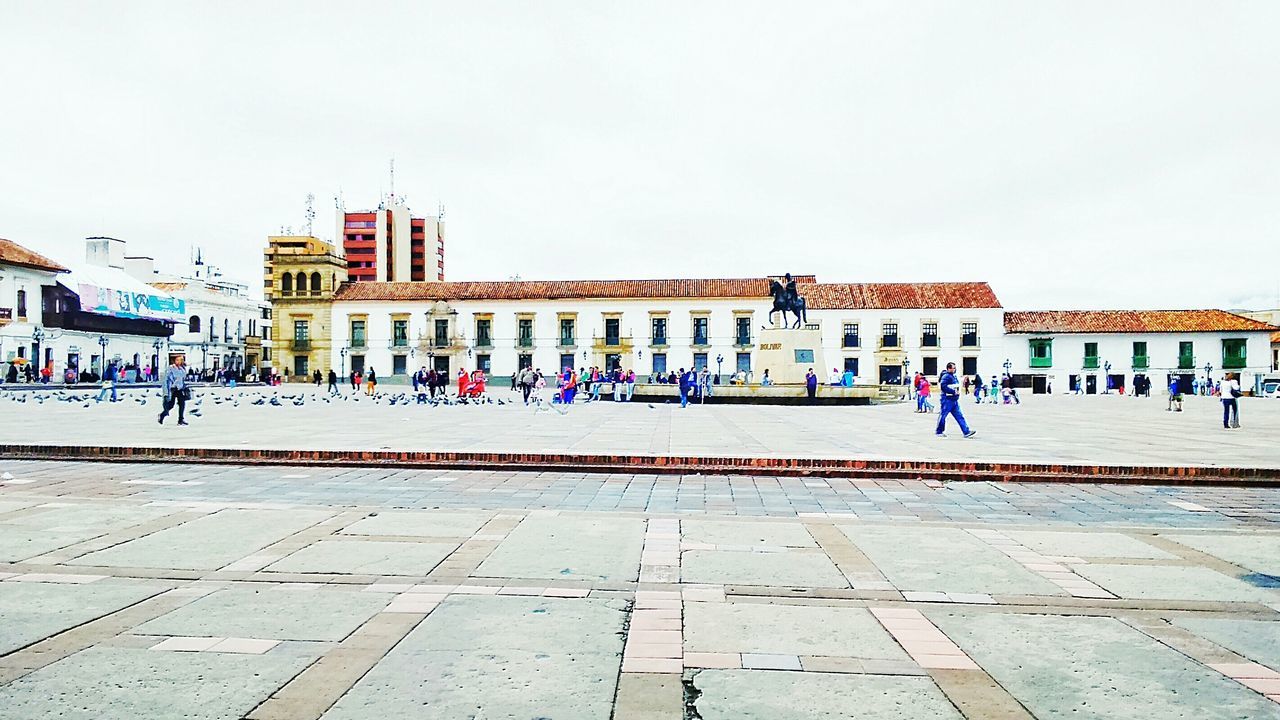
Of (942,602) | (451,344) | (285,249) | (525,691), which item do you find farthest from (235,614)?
(285,249)

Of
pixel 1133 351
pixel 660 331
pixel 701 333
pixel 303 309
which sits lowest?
pixel 1133 351

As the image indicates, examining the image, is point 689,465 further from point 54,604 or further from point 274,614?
point 54,604

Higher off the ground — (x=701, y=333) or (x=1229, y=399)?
(x=701, y=333)

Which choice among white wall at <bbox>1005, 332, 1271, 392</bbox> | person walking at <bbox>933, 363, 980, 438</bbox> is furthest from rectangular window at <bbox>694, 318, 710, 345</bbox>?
person walking at <bbox>933, 363, 980, 438</bbox>

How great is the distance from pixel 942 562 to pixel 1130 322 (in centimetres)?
6054

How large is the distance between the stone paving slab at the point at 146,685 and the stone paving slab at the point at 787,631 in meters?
1.66

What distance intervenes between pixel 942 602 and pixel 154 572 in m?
4.23

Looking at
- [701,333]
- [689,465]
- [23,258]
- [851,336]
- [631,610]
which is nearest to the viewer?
[631,610]

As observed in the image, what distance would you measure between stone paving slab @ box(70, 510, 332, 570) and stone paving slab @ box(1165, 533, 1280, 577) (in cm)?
608

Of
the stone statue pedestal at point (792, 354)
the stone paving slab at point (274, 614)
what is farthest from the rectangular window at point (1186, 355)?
the stone paving slab at point (274, 614)

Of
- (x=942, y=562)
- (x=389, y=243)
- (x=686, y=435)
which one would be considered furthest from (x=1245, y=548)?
(x=389, y=243)

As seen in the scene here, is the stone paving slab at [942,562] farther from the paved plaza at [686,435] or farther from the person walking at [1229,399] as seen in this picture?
the person walking at [1229,399]

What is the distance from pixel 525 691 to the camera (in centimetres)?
320

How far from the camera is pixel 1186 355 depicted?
57250mm
